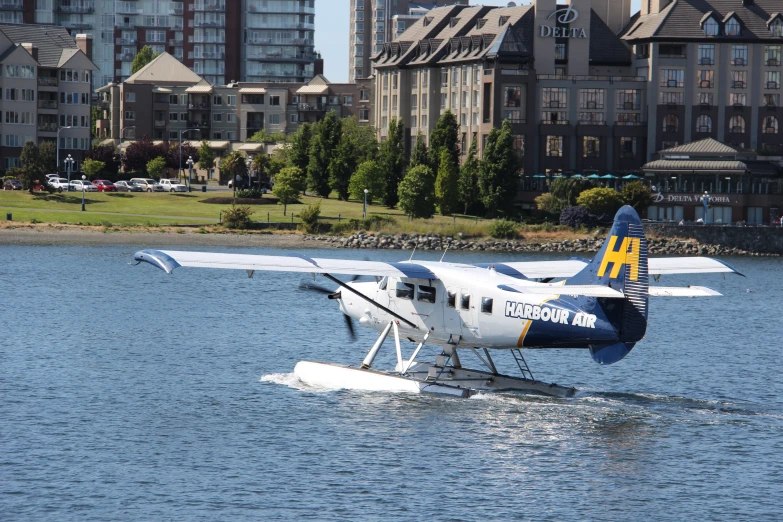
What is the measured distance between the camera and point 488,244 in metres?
106

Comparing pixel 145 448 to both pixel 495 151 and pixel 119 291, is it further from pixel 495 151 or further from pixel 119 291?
pixel 495 151

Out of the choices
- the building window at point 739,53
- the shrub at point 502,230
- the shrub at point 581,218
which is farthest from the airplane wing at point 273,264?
the building window at point 739,53

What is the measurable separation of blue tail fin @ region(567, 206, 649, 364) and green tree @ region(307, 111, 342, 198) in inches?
3787

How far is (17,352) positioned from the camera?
147ft

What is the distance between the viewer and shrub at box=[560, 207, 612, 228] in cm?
11225

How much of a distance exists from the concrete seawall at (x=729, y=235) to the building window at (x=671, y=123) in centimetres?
1942

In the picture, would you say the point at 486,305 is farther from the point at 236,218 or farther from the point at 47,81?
the point at 47,81

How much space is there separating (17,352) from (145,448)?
1634cm

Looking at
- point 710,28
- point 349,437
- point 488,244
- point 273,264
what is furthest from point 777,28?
point 349,437

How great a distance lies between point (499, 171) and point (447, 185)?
509 centimetres

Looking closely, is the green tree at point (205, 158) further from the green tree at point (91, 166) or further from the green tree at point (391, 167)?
the green tree at point (391, 167)

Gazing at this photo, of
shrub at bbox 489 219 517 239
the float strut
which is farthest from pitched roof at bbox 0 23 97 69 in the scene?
the float strut

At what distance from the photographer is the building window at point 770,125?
421 ft

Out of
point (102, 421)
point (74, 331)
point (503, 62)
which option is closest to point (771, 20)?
point (503, 62)
